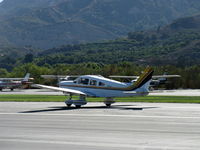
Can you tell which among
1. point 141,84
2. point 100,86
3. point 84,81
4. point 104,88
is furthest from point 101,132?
point 84,81

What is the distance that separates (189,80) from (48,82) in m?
25.3

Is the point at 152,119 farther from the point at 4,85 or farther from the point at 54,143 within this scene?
the point at 4,85

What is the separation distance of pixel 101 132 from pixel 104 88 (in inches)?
541

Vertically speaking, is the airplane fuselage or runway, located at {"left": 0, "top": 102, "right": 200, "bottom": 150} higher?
the airplane fuselage

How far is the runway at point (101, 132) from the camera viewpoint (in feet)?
49.4

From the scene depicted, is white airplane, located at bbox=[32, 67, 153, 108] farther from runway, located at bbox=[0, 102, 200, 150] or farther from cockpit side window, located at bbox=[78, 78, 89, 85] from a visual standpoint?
runway, located at bbox=[0, 102, 200, 150]

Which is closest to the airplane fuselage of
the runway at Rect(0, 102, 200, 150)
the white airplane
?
the white airplane

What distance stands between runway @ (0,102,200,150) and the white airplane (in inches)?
244

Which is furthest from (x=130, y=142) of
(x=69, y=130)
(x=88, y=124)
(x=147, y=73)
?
(x=147, y=73)

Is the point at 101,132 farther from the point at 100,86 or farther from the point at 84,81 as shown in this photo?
the point at 84,81

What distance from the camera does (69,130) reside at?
18484mm

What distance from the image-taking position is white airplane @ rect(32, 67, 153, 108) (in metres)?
30.5

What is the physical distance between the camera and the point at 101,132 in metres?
17.8

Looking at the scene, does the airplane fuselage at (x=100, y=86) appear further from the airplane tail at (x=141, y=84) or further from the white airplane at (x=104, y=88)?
the airplane tail at (x=141, y=84)
